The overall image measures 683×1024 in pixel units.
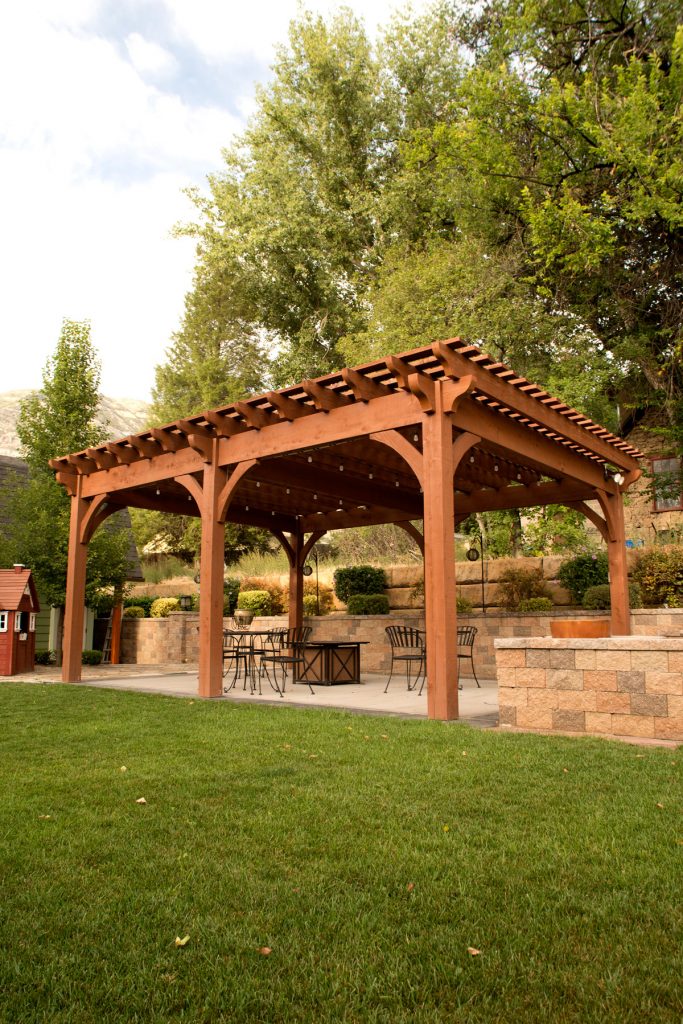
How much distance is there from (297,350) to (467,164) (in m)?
8.48

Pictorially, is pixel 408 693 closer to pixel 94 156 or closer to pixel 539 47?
pixel 539 47

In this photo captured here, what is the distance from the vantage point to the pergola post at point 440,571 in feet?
21.6

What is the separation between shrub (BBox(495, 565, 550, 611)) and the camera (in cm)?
1335

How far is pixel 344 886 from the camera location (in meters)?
2.64

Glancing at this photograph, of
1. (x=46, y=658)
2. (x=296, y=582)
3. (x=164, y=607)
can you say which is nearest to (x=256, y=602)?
(x=164, y=607)

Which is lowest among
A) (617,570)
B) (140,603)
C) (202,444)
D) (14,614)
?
(14,614)

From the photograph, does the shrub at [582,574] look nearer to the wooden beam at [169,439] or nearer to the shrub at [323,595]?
the shrub at [323,595]

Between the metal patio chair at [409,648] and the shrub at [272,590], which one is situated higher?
the shrub at [272,590]

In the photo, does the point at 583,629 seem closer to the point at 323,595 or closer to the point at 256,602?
the point at 323,595

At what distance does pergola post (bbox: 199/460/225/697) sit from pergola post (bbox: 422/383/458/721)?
10.1 feet

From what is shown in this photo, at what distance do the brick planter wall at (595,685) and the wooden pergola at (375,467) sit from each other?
2.59 feet

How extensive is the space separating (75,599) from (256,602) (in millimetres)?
6040

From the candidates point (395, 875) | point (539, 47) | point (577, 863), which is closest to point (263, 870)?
point (395, 875)

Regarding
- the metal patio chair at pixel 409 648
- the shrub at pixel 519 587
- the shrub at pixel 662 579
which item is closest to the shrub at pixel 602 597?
the shrub at pixel 662 579
